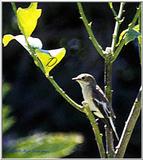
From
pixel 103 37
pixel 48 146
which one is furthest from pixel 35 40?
pixel 103 37

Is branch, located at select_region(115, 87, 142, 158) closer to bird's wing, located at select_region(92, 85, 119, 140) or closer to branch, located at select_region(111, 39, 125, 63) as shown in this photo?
branch, located at select_region(111, 39, 125, 63)

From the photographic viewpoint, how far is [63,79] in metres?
3.79

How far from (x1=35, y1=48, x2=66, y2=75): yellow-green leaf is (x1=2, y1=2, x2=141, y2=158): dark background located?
2.79 m

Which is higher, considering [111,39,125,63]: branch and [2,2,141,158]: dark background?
[111,39,125,63]: branch

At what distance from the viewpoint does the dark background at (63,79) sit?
3676 mm

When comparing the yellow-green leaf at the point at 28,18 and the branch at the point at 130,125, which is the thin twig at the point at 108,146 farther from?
the yellow-green leaf at the point at 28,18

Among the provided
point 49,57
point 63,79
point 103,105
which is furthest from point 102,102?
point 63,79

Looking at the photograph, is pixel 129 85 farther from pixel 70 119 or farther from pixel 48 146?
pixel 48 146

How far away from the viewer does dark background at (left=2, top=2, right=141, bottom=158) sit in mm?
3676

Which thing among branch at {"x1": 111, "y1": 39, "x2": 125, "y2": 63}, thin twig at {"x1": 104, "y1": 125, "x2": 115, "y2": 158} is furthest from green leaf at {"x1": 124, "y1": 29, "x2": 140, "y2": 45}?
thin twig at {"x1": 104, "y1": 125, "x2": 115, "y2": 158}

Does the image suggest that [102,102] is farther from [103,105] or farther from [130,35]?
[130,35]

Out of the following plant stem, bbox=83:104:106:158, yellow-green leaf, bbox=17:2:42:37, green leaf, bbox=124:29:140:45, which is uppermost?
yellow-green leaf, bbox=17:2:42:37

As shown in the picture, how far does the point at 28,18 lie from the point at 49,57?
53 millimetres

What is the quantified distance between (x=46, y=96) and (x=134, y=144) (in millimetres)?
661
